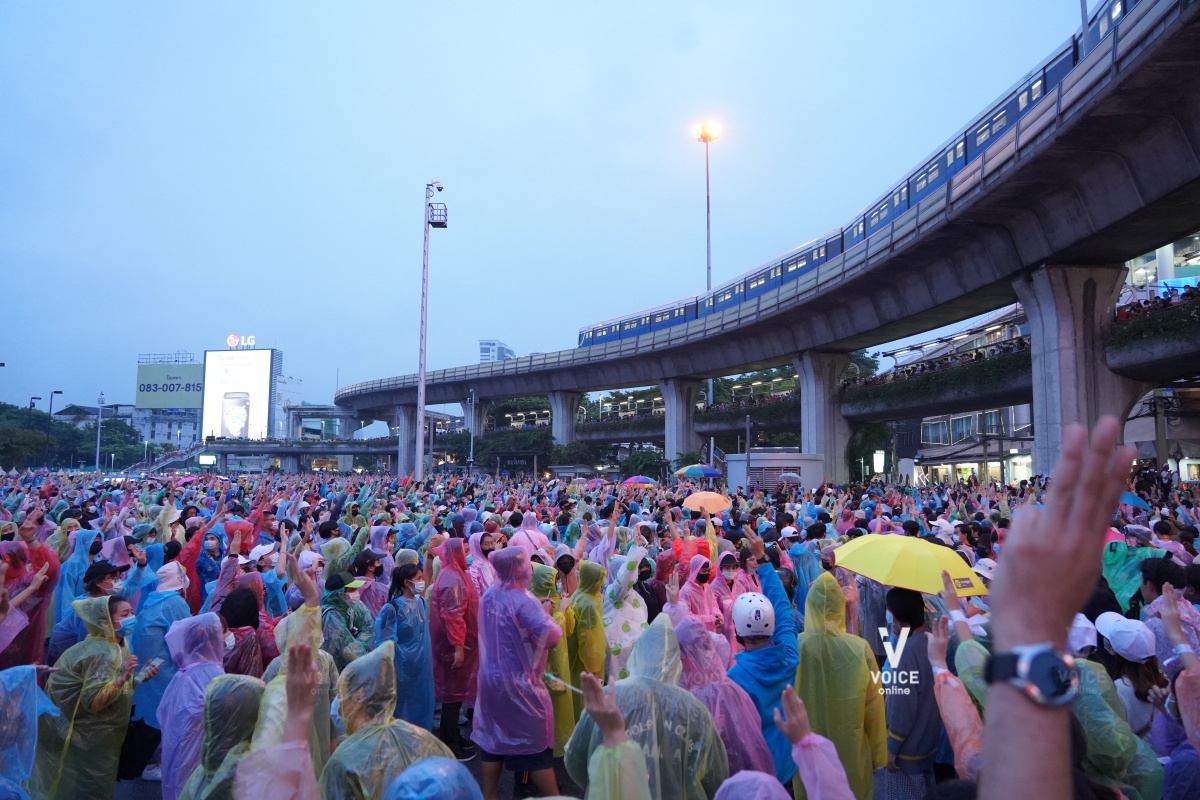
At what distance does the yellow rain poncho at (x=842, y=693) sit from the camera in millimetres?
3869

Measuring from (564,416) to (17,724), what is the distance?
48.0 m

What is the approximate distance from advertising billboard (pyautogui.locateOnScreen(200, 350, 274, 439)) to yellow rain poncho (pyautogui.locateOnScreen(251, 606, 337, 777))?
78121 millimetres

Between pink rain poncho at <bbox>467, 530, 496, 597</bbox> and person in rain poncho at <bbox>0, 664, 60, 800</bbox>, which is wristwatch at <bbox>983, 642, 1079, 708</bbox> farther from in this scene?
pink rain poncho at <bbox>467, 530, 496, 597</bbox>

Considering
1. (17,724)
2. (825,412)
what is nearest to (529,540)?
(17,724)

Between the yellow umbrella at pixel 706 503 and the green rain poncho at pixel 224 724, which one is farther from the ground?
the yellow umbrella at pixel 706 503

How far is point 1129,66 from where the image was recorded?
1345cm

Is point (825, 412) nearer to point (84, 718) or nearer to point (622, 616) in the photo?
point (622, 616)

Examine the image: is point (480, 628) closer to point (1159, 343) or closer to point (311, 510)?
point (311, 510)

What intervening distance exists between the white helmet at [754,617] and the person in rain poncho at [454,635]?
2.93 m

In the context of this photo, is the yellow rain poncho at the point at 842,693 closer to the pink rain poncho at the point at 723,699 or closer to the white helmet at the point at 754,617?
the white helmet at the point at 754,617

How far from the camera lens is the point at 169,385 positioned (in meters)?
87.8

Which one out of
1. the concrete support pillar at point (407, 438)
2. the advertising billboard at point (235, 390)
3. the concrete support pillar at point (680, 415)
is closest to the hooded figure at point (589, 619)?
the concrete support pillar at point (680, 415)

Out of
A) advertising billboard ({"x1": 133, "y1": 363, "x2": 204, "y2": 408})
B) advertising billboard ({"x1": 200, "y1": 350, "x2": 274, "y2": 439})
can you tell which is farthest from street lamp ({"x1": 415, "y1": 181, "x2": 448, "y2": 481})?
advertising billboard ({"x1": 133, "y1": 363, "x2": 204, "y2": 408})

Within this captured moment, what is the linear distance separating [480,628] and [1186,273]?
4996 cm
